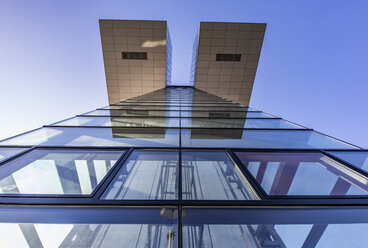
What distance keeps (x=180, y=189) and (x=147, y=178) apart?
0.64 meters

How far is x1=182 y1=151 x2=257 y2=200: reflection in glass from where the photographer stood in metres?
2.22

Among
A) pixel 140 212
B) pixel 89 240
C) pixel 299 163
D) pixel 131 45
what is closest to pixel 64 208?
pixel 89 240

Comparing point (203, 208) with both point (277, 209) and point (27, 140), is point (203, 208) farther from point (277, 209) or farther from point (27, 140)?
point (27, 140)

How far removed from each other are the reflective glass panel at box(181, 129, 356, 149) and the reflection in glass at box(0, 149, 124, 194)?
6.24 feet

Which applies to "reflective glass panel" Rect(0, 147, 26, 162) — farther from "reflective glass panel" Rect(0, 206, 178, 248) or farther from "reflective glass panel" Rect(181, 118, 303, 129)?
"reflective glass panel" Rect(181, 118, 303, 129)

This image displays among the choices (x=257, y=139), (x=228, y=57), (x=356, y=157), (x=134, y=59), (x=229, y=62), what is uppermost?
(x=228, y=57)

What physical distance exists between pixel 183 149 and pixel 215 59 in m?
14.6

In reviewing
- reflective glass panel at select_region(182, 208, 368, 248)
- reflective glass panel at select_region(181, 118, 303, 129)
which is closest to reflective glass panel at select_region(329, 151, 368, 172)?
reflective glass panel at select_region(182, 208, 368, 248)

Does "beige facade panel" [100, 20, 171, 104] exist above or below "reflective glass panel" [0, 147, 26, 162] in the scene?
above

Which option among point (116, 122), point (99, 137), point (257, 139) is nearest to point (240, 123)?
point (257, 139)

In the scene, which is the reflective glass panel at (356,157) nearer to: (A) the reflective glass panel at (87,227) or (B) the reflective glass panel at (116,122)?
(A) the reflective glass panel at (87,227)

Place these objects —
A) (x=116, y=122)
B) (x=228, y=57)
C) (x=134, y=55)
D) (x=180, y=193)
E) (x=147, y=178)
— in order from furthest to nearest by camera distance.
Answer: (x=228, y=57) < (x=134, y=55) < (x=116, y=122) < (x=147, y=178) < (x=180, y=193)

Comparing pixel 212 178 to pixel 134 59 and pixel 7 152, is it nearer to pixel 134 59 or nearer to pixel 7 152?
pixel 7 152

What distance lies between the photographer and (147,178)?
2586mm
